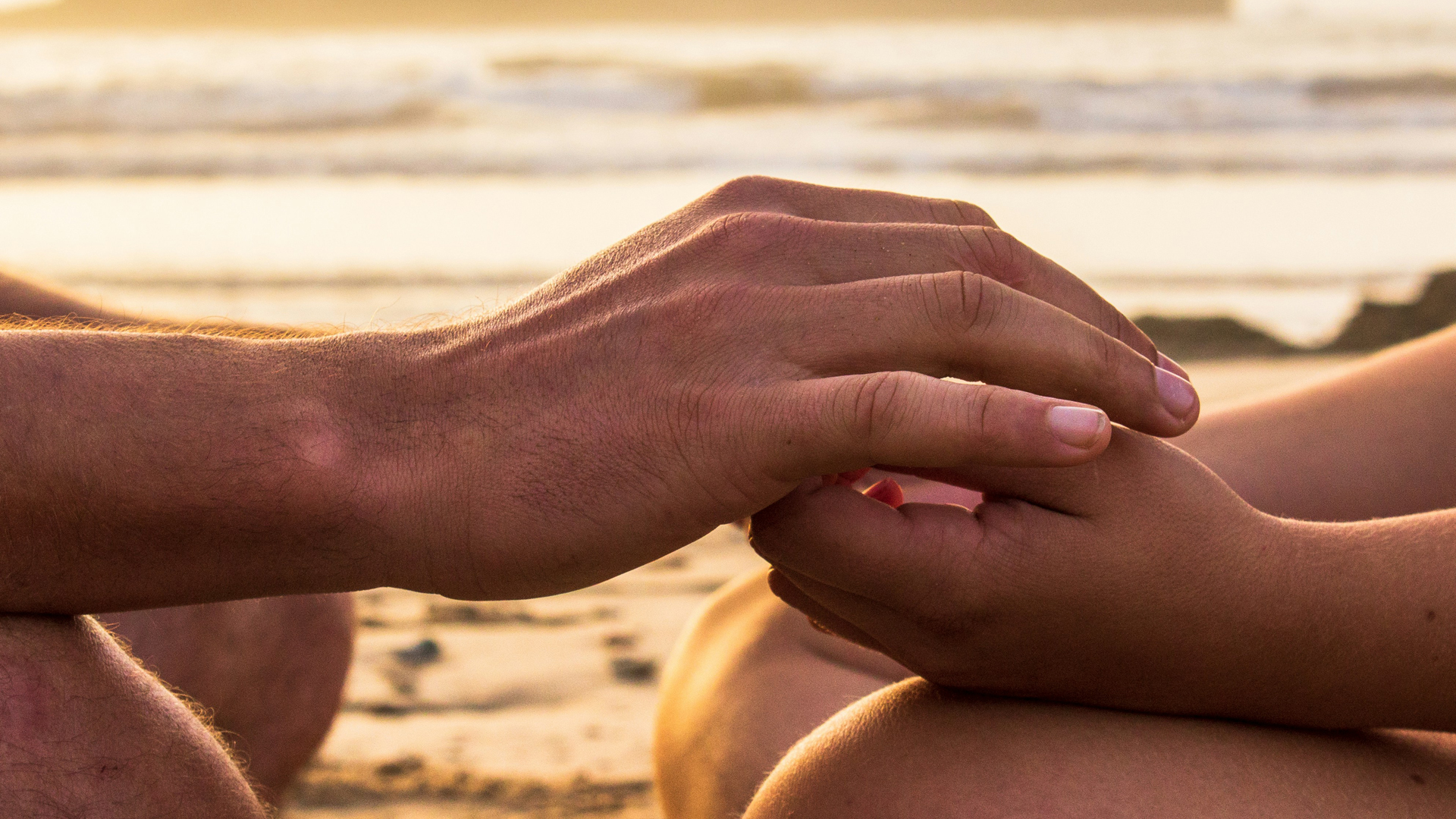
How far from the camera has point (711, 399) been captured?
1.04m

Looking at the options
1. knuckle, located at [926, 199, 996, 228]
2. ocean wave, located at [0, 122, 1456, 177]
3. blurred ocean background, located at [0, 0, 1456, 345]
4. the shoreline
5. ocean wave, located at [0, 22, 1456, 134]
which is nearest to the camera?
knuckle, located at [926, 199, 996, 228]

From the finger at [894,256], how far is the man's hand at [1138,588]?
0.60 feet

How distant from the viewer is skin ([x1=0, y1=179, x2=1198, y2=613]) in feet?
3.37

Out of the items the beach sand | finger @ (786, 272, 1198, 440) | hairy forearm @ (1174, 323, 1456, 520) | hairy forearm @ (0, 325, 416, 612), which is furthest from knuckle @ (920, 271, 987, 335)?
the beach sand

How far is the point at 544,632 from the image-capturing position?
120 inches

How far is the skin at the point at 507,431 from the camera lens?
1.03m

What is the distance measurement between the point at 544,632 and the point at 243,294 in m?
3.84

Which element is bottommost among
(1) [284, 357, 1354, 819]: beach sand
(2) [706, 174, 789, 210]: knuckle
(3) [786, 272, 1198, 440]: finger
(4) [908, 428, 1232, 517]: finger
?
(1) [284, 357, 1354, 819]: beach sand

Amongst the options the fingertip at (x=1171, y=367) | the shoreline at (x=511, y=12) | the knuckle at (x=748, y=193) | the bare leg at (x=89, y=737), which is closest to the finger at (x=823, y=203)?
the knuckle at (x=748, y=193)

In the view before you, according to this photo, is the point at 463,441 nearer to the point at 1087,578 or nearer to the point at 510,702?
the point at 1087,578

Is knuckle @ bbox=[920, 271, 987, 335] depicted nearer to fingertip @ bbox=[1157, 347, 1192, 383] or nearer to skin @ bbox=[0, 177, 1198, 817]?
skin @ bbox=[0, 177, 1198, 817]

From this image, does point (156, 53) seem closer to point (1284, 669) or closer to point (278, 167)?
point (278, 167)

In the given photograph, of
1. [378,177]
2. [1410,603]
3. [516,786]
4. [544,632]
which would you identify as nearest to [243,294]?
[378,177]

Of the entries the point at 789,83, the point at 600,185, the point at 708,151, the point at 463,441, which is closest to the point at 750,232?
the point at 463,441
